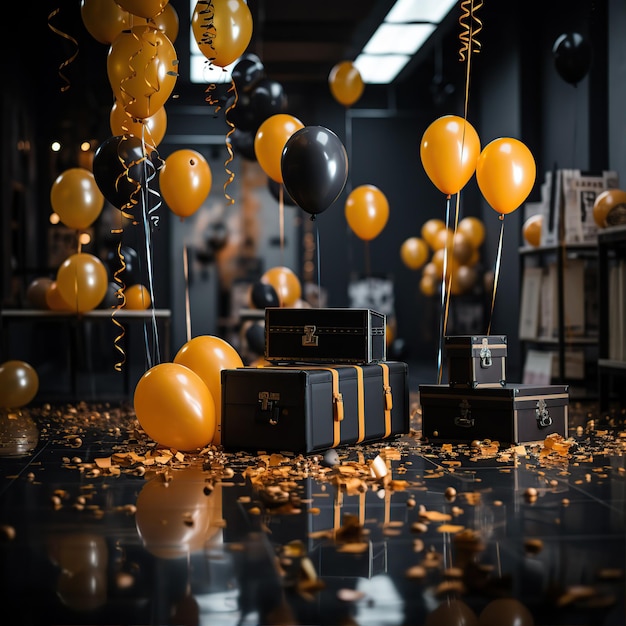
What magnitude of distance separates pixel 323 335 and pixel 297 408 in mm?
489

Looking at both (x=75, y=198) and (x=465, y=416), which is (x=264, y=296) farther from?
(x=465, y=416)

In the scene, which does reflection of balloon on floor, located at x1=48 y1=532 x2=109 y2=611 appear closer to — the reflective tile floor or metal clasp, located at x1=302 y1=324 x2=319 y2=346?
the reflective tile floor

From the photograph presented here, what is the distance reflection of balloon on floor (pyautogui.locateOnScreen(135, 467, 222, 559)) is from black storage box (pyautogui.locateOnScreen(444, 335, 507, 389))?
131cm

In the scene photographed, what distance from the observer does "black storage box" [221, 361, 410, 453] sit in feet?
12.1

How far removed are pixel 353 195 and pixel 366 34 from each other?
301 centimetres

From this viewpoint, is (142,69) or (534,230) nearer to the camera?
(142,69)

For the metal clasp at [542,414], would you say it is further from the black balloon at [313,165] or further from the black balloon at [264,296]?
the black balloon at [264,296]

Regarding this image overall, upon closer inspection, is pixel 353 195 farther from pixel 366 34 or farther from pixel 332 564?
pixel 332 564

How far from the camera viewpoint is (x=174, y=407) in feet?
11.9

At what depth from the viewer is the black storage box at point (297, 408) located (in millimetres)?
3697

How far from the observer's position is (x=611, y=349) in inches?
210

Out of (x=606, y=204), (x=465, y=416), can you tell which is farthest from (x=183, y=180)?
(x=606, y=204)

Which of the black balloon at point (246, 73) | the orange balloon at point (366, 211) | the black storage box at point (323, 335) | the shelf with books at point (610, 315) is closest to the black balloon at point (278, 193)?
the orange balloon at point (366, 211)

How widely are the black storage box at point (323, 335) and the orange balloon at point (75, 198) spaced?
2002mm
